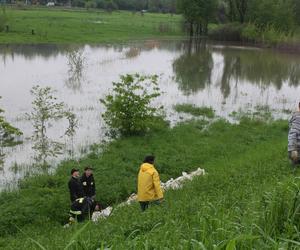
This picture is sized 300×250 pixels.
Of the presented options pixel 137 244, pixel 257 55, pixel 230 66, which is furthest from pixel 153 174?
pixel 257 55

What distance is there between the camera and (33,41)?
5294 cm

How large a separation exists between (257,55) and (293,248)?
49.9 m

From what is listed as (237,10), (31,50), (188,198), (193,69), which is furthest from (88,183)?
(237,10)

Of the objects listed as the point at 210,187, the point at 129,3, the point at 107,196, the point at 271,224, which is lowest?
the point at 107,196

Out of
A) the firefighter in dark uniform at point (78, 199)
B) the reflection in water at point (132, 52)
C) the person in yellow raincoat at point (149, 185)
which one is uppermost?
the reflection in water at point (132, 52)

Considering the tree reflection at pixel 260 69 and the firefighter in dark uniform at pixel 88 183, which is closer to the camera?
the firefighter in dark uniform at pixel 88 183

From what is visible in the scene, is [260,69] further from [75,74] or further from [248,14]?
[248,14]

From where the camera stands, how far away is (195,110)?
24719 millimetres

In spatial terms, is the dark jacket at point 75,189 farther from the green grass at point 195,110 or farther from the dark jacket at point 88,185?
the green grass at point 195,110

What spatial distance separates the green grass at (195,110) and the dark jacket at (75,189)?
12744 mm

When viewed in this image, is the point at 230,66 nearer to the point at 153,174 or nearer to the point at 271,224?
the point at 153,174

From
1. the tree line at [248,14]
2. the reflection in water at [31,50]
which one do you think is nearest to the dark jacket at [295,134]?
the reflection in water at [31,50]

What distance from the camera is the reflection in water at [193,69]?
3266cm

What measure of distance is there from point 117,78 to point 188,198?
24328 mm
